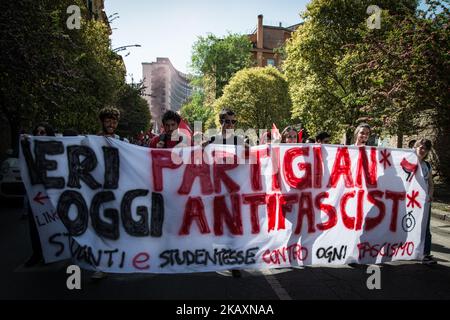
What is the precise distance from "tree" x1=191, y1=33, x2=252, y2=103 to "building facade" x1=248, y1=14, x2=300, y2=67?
14207 mm

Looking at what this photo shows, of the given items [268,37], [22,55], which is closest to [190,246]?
[22,55]

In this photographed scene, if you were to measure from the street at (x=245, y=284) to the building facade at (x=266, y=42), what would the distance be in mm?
63734

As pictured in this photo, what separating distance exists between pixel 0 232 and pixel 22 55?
4749mm

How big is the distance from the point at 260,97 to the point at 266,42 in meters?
31.8

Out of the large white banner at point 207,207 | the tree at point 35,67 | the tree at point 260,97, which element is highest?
the tree at point 260,97

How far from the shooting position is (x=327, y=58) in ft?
76.6

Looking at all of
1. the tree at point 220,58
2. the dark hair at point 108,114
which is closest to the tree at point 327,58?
the dark hair at point 108,114

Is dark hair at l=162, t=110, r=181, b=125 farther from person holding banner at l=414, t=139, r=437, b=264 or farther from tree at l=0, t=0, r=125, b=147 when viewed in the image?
tree at l=0, t=0, r=125, b=147

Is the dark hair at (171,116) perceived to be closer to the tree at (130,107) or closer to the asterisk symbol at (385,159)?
the asterisk symbol at (385,159)

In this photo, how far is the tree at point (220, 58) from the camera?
52.0 meters

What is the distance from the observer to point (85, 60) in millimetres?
18484

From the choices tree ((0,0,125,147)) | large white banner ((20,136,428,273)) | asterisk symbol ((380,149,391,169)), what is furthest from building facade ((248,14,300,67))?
large white banner ((20,136,428,273))
